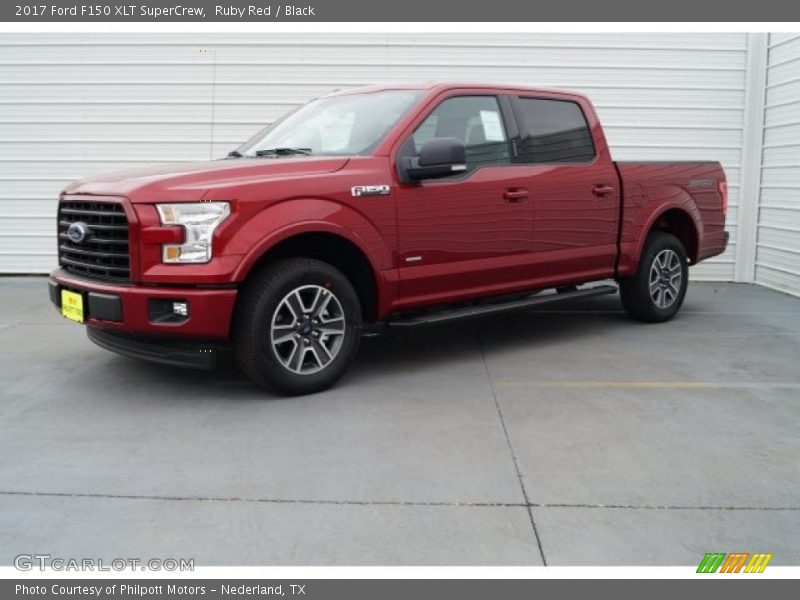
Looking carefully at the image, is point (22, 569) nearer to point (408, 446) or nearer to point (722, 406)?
point (408, 446)

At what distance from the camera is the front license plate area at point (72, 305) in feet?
15.9

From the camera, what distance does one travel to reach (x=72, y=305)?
496 cm

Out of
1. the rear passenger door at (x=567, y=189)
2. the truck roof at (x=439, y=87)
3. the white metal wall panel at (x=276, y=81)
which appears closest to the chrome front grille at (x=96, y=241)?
the truck roof at (x=439, y=87)

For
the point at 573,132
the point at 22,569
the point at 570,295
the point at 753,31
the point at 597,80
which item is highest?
the point at 753,31

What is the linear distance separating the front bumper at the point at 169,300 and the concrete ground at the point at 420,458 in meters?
0.49

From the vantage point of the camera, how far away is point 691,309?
818 centimetres

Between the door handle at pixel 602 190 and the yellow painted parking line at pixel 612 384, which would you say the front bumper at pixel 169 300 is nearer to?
the yellow painted parking line at pixel 612 384

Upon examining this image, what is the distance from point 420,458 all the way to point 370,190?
1.91 meters

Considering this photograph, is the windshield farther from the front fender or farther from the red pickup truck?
the front fender

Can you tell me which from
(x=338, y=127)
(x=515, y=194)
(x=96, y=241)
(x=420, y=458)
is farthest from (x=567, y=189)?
(x=96, y=241)

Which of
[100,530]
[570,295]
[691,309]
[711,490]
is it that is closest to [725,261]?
[691,309]

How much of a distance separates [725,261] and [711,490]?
718 cm

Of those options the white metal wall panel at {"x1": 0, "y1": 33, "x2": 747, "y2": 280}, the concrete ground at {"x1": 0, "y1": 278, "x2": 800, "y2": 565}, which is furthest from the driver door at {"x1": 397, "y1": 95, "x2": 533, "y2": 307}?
the white metal wall panel at {"x1": 0, "y1": 33, "x2": 747, "y2": 280}

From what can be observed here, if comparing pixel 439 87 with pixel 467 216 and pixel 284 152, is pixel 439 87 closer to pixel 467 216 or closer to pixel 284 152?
pixel 467 216
